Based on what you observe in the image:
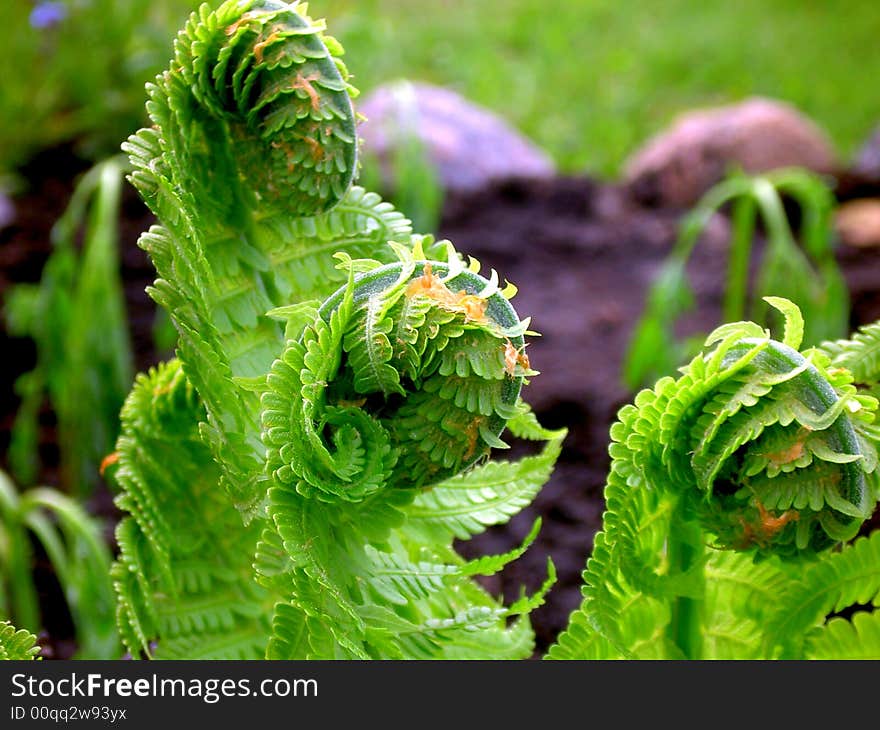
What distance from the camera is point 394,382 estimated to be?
83 centimetres

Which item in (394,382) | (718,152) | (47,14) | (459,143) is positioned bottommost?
(394,382)

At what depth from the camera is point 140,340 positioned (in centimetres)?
360

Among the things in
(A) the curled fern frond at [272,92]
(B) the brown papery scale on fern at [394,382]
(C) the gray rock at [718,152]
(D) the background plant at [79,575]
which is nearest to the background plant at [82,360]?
(D) the background plant at [79,575]

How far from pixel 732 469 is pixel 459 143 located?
4.10 metres

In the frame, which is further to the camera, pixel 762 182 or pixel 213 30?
pixel 762 182

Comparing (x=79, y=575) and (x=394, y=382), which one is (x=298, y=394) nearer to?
(x=394, y=382)

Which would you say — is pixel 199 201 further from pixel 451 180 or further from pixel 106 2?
pixel 106 2

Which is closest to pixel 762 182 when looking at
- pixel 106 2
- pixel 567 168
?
pixel 567 168

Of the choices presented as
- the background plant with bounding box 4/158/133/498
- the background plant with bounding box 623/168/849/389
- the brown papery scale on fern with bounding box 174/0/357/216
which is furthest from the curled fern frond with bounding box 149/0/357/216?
the background plant with bounding box 623/168/849/389

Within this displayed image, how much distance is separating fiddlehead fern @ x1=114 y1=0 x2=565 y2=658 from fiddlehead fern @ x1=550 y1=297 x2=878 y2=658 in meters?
0.10

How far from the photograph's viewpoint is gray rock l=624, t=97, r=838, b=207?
16.1 feet

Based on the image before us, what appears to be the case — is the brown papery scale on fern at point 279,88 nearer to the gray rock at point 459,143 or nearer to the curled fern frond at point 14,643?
the curled fern frond at point 14,643

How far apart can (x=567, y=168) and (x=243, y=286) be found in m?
4.62

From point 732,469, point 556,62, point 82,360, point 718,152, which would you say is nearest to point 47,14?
point 82,360
